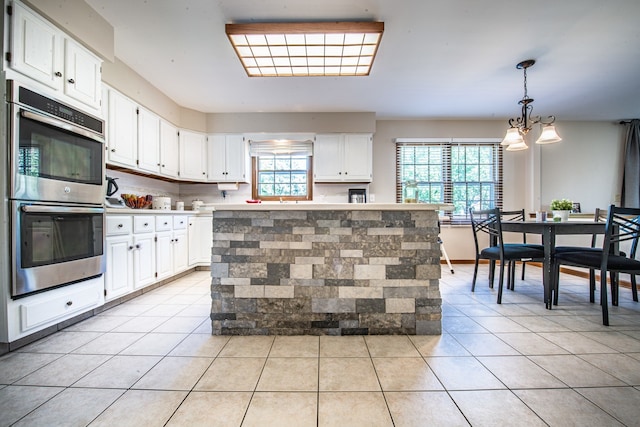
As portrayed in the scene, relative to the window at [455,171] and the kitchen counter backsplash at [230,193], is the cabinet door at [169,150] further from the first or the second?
the window at [455,171]

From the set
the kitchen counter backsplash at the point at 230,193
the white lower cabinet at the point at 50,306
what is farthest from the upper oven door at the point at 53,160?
the kitchen counter backsplash at the point at 230,193

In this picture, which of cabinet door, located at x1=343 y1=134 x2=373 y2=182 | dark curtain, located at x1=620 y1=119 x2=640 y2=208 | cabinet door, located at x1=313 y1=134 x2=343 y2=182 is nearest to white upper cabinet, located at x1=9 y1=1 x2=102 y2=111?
cabinet door, located at x1=313 y1=134 x2=343 y2=182

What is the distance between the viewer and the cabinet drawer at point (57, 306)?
1633 mm

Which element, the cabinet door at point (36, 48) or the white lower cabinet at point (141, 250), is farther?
the white lower cabinet at point (141, 250)

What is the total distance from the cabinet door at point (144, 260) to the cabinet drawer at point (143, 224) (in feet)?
0.17

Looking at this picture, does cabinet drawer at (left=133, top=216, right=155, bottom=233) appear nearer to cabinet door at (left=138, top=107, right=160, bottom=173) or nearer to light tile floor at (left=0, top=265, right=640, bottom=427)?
cabinet door at (left=138, top=107, right=160, bottom=173)

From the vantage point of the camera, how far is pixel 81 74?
204 centimetres

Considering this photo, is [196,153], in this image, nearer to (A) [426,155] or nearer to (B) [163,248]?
(B) [163,248]

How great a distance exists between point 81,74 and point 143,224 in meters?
1.37

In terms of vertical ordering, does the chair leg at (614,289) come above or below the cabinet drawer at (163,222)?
below

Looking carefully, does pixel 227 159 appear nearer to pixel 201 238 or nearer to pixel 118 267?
pixel 201 238

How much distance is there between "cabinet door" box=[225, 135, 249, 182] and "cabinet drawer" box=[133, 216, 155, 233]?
159cm

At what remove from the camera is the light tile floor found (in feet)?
3.60

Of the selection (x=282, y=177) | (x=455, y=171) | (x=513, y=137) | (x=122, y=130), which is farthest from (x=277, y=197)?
(x=513, y=137)
